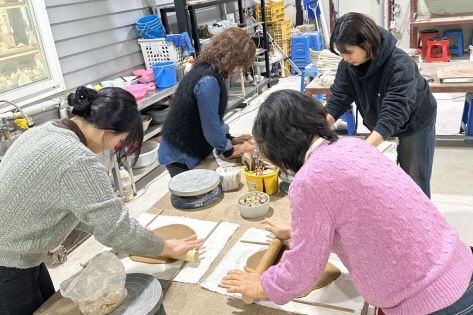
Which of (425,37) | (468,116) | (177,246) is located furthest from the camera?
(425,37)

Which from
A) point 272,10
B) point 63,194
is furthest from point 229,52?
point 272,10

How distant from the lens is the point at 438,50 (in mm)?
6438

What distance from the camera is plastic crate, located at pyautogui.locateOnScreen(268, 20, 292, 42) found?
22.6 feet

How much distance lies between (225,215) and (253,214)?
0.43 feet

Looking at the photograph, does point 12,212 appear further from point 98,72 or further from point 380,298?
point 98,72

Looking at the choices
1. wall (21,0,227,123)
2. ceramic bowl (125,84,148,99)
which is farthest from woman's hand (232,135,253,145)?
wall (21,0,227,123)

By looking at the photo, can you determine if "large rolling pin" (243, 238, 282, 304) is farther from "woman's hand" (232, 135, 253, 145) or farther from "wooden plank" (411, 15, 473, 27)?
"wooden plank" (411, 15, 473, 27)

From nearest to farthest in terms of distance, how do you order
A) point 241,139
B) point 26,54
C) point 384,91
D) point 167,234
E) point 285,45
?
point 167,234 → point 384,91 → point 241,139 → point 26,54 → point 285,45

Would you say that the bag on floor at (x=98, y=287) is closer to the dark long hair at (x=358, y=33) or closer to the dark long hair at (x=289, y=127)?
the dark long hair at (x=289, y=127)

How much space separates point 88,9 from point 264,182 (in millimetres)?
2969

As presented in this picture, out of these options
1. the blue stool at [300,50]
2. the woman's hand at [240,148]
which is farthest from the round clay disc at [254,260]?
the blue stool at [300,50]

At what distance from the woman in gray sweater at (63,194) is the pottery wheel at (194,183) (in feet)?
1.24

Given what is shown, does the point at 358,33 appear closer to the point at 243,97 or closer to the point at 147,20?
the point at 147,20

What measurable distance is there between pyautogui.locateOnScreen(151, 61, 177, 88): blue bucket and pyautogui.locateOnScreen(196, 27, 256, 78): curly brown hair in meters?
2.08
